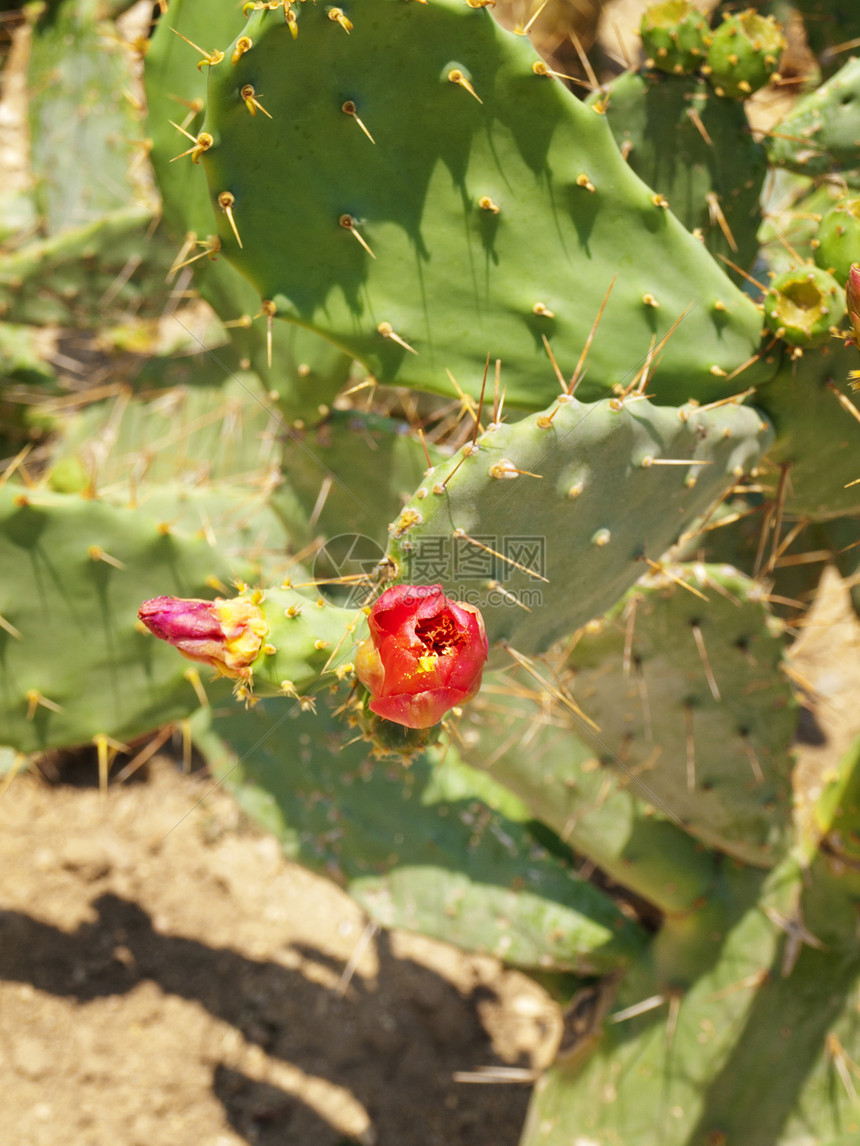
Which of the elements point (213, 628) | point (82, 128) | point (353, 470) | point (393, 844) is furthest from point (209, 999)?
point (82, 128)

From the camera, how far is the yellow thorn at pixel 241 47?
96cm

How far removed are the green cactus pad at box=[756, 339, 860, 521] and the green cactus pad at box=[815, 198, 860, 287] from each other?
0.39 ft

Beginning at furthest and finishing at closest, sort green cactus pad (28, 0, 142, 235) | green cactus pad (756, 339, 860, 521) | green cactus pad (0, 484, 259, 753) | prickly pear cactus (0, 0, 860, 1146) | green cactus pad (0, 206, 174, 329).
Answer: green cactus pad (28, 0, 142, 235) → green cactus pad (0, 206, 174, 329) → green cactus pad (0, 484, 259, 753) → green cactus pad (756, 339, 860, 521) → prickly pear cactus (0, 0, 860, 1146)

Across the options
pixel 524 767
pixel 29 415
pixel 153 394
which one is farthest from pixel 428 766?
pixel 29 415

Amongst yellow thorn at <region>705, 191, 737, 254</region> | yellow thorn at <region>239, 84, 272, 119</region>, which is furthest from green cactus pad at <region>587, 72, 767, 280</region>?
yellow thorn at <region>239, 84, 272, 119</region>

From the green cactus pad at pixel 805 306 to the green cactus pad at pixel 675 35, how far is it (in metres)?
0.45

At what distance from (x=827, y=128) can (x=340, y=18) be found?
2.93 ft

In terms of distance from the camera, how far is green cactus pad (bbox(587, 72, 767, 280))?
1.43 meters

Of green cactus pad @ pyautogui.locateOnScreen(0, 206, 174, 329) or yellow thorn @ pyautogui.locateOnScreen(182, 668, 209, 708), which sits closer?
yellow thorn @ pyautogui.locateOnScreen(182, 668, 209, 708)

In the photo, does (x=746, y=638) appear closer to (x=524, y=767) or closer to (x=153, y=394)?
(x=524, y=767)

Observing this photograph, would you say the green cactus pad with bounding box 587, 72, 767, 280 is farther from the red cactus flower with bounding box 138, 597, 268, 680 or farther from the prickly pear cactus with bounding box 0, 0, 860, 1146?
the red cactus flower with bounding box 138, 597, 268, 680

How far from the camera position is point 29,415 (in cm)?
251

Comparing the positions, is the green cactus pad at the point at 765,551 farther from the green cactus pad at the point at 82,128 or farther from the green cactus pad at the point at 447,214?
the green cactus pad at the point at 82,128

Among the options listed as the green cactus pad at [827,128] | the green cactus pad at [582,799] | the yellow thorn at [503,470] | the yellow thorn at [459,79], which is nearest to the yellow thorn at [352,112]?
the yellow thorn at [459,79]
